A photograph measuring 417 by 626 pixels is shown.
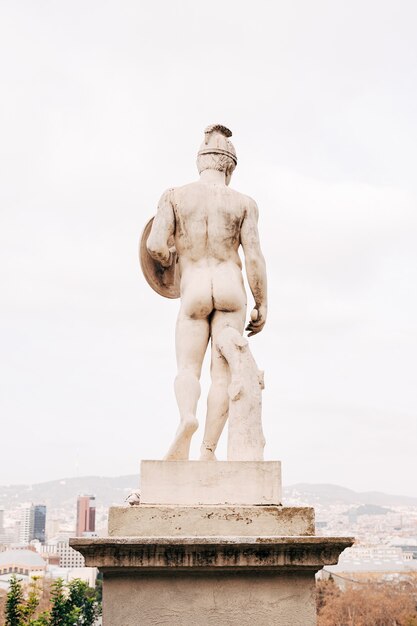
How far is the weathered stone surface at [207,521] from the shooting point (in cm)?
530

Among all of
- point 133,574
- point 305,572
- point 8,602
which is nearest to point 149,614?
point 133,574

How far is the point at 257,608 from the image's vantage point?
5.16 meters

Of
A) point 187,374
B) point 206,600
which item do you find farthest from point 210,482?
point 187,374

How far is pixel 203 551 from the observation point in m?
5.09

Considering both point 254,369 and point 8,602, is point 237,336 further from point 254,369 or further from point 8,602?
point 8,602

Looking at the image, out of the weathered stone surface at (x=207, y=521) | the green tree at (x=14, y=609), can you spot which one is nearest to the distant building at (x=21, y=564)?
the green tree at (x=14, y=609)

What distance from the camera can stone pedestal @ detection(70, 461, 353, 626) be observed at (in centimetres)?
508

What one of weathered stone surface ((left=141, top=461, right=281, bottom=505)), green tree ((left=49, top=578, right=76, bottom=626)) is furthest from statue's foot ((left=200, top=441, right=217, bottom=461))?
green tree ((left=49, top=578, right=76, bottom=626))

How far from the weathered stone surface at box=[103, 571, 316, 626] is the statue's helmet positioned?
135 inches

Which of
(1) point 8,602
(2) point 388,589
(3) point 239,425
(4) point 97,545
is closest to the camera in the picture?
(4) point 97,545

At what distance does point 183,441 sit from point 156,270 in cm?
163

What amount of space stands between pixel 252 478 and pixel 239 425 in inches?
17.4

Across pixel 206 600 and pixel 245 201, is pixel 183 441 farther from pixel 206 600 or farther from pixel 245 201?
pixel 245 201

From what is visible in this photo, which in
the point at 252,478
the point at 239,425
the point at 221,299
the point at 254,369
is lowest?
the point at 252,478
